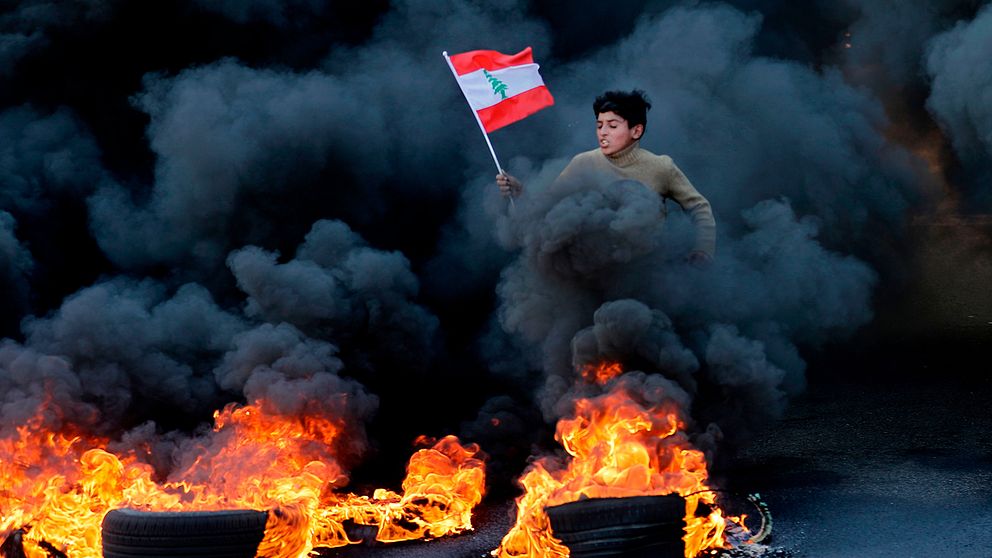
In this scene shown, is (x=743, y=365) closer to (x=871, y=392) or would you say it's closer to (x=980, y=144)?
(x=871, y=392)

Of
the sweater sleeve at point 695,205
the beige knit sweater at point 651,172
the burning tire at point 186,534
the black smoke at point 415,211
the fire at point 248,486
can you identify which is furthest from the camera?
the beige knit sweater at point 651,172

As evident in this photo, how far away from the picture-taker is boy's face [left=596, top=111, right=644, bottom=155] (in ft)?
20.8

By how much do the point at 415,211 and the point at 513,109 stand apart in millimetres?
1918

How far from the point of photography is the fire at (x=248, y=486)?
5.34m

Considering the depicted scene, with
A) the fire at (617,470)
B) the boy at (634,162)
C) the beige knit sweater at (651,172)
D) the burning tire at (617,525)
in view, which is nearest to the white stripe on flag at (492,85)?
the boy at (634,162)

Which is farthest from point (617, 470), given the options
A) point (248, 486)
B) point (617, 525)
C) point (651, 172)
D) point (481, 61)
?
point (481, 61)

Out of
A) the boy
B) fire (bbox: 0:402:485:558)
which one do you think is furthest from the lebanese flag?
fire (bbox: 0:402:485:558)

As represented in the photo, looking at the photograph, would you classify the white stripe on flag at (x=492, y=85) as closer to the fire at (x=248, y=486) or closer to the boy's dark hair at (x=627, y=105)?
the boy's dark hair at (x=627, y=105)

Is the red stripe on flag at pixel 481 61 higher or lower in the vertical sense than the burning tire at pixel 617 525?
higher

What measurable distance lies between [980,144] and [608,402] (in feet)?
23.5

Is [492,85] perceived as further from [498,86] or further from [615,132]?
[615,132]

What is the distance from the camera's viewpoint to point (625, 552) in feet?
15.5

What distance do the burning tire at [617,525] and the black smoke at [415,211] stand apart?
2.48ft

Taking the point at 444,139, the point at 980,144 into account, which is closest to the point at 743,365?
the point at 444,139
